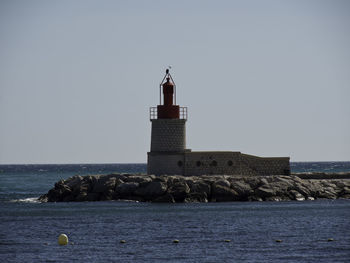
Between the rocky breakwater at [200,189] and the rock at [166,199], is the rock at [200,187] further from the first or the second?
the rock at [166,199]

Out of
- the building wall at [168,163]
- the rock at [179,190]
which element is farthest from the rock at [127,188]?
the building wall at [168,163]

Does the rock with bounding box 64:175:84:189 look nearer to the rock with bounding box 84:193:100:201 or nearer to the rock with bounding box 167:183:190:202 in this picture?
the rock with bounding box 84:193:100:201

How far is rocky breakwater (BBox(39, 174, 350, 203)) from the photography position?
4669 cm

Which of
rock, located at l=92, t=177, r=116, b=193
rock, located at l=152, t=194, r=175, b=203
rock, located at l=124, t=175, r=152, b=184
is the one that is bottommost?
rock, located at l=152, t=194, r=175, b=203

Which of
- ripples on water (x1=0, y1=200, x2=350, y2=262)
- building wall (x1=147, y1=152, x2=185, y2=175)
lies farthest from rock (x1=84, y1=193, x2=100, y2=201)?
building wall (x1=147, y1=152, x2=185, y2=175)

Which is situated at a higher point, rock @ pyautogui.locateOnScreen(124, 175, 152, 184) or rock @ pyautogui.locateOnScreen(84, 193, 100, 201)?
rock @ pyautogui.locateOnScreen(124, 175, 152, 184)

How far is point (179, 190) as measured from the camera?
46.2 m

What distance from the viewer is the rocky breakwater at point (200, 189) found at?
153ft

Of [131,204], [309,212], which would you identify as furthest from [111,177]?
[309,212]

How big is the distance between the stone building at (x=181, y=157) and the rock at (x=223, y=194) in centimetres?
359

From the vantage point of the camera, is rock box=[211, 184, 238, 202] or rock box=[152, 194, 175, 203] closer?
rock box=[152, 194, 175, 203]

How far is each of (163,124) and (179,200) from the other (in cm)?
670

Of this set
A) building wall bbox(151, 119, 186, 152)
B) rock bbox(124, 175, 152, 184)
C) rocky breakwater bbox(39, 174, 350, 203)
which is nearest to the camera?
rocky breakwater bbox(39, 174, 350, 203)

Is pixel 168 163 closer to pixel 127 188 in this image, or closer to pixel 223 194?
pixel 127 188
